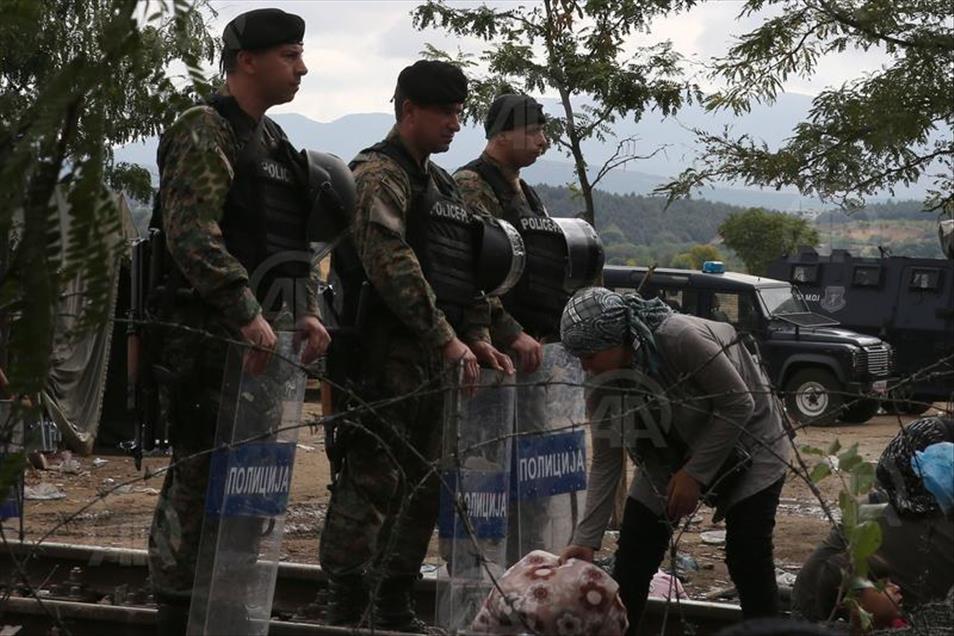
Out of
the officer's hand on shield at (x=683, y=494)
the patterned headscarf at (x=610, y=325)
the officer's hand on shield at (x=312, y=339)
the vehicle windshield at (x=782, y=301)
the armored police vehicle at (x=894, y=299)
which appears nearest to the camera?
the patterned headscarf at (x=610, y=325)

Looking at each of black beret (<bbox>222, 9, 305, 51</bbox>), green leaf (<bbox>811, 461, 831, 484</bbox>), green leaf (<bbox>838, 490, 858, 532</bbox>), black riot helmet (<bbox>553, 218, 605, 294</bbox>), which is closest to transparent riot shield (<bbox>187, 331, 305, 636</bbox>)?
black beret (<bbox>222, 9, 305, 51</bbox>)

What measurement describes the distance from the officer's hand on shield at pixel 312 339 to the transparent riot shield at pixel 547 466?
98cm

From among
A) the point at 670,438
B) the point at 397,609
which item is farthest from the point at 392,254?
the point at 397,609

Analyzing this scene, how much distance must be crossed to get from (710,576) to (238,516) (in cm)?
357

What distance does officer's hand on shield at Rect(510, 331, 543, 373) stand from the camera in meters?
6.53

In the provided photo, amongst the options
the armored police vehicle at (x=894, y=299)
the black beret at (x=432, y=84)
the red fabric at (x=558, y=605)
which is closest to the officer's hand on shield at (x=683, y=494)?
the red fabric at (x=558, y=605)

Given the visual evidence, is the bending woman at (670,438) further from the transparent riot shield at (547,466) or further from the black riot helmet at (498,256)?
the black riot helmet at (498,256)

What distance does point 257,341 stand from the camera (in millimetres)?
5086

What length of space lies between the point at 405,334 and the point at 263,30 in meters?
1.18

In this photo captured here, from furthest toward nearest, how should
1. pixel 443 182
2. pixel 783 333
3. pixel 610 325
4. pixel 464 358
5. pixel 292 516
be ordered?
1. pixel 783 333
2. pixel 292 516
3. pixel 443 182
4. pixel 464 358
5. pixel 610 325

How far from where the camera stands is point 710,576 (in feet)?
26.5

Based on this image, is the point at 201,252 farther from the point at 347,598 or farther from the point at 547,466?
the point at 547,466

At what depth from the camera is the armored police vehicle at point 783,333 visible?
20.2 metres

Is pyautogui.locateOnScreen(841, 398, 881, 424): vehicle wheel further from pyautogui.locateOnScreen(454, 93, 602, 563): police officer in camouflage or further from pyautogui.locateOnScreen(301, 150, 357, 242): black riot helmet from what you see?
pyautogui.locateOnScreen(301, 150, 357, 242): black riot helmet
